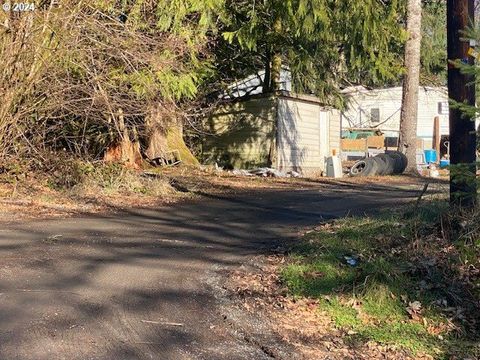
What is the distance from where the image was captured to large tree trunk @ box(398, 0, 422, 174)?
2239 cm

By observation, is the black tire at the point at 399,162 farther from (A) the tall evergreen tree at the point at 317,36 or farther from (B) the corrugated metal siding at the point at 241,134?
(B) the corrugated metal siding at the point at 241,134

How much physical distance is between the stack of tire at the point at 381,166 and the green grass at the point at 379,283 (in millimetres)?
14027

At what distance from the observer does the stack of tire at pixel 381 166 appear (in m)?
22.3

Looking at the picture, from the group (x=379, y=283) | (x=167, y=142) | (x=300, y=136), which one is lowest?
(x=379, y=283)

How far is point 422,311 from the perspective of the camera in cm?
589

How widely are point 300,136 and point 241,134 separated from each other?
7.32ft

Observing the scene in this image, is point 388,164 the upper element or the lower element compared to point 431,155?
lower

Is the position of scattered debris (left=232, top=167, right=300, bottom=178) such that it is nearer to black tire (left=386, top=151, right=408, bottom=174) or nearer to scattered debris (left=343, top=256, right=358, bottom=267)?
black tire (left=386, top=151, right=408, bottom=174)

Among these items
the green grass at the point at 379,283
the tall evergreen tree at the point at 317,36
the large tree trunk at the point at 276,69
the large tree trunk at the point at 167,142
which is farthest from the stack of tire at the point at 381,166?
the green grass at the point at 379,283

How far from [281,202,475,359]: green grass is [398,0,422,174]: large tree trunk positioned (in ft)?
51.3

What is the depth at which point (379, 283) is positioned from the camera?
620 centimetres

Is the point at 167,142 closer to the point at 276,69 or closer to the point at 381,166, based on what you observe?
the point at 276,69

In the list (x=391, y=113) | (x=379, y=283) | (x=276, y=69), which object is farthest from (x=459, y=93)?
(x=391, y=113)

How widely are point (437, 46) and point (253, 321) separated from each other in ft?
77.5
